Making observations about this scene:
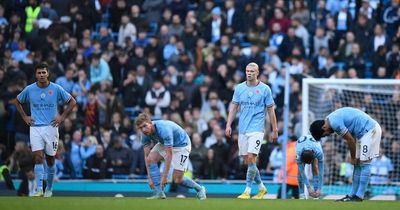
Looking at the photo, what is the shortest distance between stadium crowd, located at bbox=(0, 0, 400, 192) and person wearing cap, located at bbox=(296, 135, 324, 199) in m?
5.68

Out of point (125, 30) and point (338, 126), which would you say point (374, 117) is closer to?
point (125, 30)

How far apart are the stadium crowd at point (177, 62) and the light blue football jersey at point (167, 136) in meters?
6.61

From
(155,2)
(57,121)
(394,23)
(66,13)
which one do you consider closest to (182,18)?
(155,2)

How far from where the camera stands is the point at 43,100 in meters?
20.9

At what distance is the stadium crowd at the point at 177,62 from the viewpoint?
27.7 meters

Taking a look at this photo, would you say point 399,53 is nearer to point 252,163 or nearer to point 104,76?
point 104,76

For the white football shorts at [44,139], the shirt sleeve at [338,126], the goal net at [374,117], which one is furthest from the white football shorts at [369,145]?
the goal net at [374,117]

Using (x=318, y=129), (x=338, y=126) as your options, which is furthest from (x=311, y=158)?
(x=338, y=126)

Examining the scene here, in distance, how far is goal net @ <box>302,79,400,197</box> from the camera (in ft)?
86.3

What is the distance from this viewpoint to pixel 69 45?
31375mm

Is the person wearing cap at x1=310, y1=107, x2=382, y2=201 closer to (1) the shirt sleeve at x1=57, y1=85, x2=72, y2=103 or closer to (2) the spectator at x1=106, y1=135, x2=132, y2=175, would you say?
(1) the shirt sleeve at x1=57, y1=85, x2=72, y2=103

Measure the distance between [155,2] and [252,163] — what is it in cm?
1391

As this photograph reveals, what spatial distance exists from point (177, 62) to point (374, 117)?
584cm

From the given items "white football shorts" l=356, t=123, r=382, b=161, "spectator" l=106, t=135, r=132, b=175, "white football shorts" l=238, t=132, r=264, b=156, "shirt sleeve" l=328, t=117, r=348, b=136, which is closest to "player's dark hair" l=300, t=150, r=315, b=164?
"white football shorts" l=238, t=132, r=264, b=156
